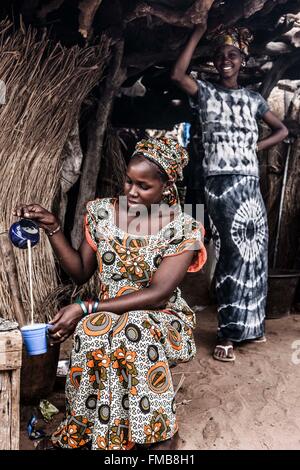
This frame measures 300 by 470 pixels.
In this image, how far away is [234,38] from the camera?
3.43m

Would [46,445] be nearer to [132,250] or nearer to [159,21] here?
[132,250]

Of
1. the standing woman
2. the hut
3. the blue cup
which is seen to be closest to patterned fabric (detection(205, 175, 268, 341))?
the standing woman

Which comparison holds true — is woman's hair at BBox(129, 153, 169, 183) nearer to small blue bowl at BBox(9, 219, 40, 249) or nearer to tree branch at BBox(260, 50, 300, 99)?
small blue bowl at BBox(9, 219, 40, 249)

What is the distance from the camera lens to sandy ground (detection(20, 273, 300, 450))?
8.43ft

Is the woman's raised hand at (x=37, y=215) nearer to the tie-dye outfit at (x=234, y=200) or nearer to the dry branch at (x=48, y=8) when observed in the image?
the dry branch at (x=48, y=8)

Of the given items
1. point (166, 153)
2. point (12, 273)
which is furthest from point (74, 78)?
point (12, 273)

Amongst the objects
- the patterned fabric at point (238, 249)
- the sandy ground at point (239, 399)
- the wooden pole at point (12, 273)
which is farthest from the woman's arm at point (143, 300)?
the patterned fabric at point (238, 249)

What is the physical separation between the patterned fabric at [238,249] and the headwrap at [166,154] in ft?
3.39

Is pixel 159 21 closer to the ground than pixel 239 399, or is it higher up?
higher up

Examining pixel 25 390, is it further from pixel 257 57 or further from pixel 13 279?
pixel 257 57

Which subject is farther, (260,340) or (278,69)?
(278,69)

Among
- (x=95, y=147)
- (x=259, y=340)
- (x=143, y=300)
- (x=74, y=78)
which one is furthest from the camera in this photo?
(x=259, y=340)

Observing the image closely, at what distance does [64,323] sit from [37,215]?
501 mm

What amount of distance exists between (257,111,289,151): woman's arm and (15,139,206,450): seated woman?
4.68 feet
